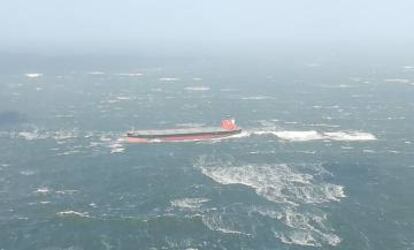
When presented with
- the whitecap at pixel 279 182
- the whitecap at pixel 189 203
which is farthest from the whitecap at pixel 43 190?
the whitecap at pixel 279 182

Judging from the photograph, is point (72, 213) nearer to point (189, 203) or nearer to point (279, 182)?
point (189, 203)

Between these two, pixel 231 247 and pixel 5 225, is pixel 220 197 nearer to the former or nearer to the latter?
pixel 231 247

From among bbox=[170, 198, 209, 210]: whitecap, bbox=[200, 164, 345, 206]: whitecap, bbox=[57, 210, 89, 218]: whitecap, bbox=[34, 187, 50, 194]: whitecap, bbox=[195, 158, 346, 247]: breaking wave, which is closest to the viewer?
bbox=[195, 158, 346, 247]: breaking wave

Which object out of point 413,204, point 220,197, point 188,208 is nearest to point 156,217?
point 188,208

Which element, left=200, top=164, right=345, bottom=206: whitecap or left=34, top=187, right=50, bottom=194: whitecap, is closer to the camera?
left=200, top=164, right=345, bottom=206: whitecap

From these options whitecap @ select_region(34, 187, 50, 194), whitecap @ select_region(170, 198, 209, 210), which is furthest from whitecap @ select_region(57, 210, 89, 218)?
whitecap @ select_region(170, 198, 209, 210)

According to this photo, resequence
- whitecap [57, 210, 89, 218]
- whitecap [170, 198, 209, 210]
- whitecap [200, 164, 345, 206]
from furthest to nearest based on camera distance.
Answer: whitecap [200, 164, 345, 206], whitecap [170, 198, 209, 210], whitecap [57, 210, 89, 218]

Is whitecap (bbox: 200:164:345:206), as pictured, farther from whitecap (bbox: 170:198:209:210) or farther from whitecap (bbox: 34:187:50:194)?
whitecap (bbox: 34:187:50:194)

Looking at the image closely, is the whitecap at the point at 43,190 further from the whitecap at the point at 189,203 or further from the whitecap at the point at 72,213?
the whitecap at the point at 189,203

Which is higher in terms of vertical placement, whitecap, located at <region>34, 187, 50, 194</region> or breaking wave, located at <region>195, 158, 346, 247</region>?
whitecap, located at <region>34, 187, 50, 194</region>

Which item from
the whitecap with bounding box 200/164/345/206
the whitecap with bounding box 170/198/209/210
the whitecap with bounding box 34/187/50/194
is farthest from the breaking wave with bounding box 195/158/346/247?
the whitecap with bounding box 34/187/50/194

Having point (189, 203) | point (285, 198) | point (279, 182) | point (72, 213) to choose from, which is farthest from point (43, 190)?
point (285, 198)
